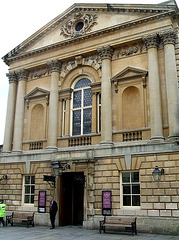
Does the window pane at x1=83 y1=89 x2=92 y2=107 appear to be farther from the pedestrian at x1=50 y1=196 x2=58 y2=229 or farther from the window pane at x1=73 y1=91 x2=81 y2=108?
the pedestrian at x1=50 y1=196 x2=58 y2=229

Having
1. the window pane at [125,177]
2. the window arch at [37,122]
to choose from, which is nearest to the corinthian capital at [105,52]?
the window arch at [37,122]

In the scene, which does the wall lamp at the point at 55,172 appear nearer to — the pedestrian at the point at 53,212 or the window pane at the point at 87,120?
the pedestrian at the point at 53,212

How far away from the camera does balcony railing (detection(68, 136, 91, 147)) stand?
727 inches

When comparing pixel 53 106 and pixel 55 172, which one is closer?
pixel 55 172

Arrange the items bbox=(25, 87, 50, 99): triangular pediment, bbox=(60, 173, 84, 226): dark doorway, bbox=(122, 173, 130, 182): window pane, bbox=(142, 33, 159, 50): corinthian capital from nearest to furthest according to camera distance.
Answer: bbox=(122, 173, 130, 182): window pane
bbox=(142, 33, 159, 50): corinthian capital
bbox=(60, 173, 84, 226): dark doorway
bbox=(25, 87, 50, 99): triangular pediment

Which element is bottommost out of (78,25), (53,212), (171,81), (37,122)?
(53,212)

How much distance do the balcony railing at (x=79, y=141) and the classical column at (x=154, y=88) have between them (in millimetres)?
4212

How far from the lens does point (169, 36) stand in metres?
17.0

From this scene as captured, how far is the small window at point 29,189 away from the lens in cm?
1934

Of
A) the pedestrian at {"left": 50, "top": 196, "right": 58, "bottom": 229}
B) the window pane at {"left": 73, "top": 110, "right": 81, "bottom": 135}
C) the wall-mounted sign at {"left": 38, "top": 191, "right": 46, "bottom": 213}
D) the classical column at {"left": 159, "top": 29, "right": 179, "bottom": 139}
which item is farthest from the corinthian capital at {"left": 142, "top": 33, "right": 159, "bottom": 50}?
the wall-mounted sign at {"left": 38, "top": 191, "right": 46, "bottom": 213}

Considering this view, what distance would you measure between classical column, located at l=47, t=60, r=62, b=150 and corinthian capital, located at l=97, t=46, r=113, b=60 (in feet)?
11.0

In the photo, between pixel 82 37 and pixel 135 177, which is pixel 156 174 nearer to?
pixel 135 177

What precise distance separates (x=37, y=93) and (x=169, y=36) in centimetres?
Result: 986

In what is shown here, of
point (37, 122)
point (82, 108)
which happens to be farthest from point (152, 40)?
point (37, 122)
